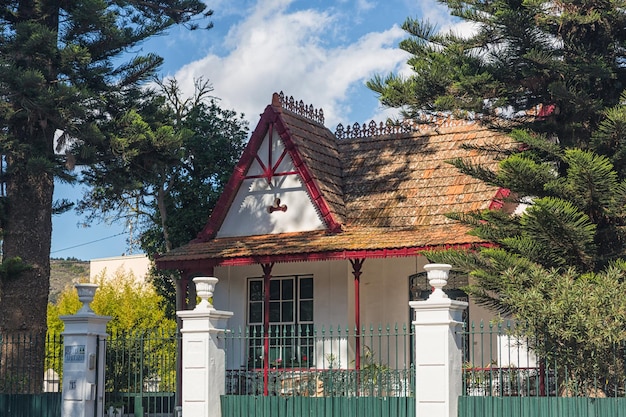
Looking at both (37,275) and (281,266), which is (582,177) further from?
(37,275)

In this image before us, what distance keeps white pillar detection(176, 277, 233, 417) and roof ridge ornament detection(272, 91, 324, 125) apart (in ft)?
27.6

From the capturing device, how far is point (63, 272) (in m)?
71.2

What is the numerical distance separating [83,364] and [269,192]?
24.7ft

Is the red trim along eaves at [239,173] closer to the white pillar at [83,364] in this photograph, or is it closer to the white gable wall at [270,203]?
the white gable wall at [270,203]

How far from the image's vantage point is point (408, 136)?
2130 cm

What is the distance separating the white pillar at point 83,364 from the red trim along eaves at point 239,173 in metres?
6.80

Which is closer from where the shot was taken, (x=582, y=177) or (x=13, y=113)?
(x=582, y=177)

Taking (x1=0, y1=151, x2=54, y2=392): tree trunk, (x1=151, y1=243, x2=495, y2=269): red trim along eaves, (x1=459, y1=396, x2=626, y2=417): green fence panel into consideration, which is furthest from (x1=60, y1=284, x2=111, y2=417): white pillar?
(x1=459, y1=396, x2=626, y2=417): green fence panel

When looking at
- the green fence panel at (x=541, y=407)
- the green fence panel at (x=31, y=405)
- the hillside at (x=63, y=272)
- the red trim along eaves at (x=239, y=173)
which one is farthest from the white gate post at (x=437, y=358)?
the hillside at (x=63, y=272)

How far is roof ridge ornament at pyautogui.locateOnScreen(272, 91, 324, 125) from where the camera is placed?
2058cm

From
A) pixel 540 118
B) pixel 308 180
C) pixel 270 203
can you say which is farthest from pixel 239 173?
pixel 540 118

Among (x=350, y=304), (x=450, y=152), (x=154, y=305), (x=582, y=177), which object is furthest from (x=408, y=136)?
(x=154, y=305)

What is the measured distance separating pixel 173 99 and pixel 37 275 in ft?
40.9

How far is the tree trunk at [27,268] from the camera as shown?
1633 centimetres
